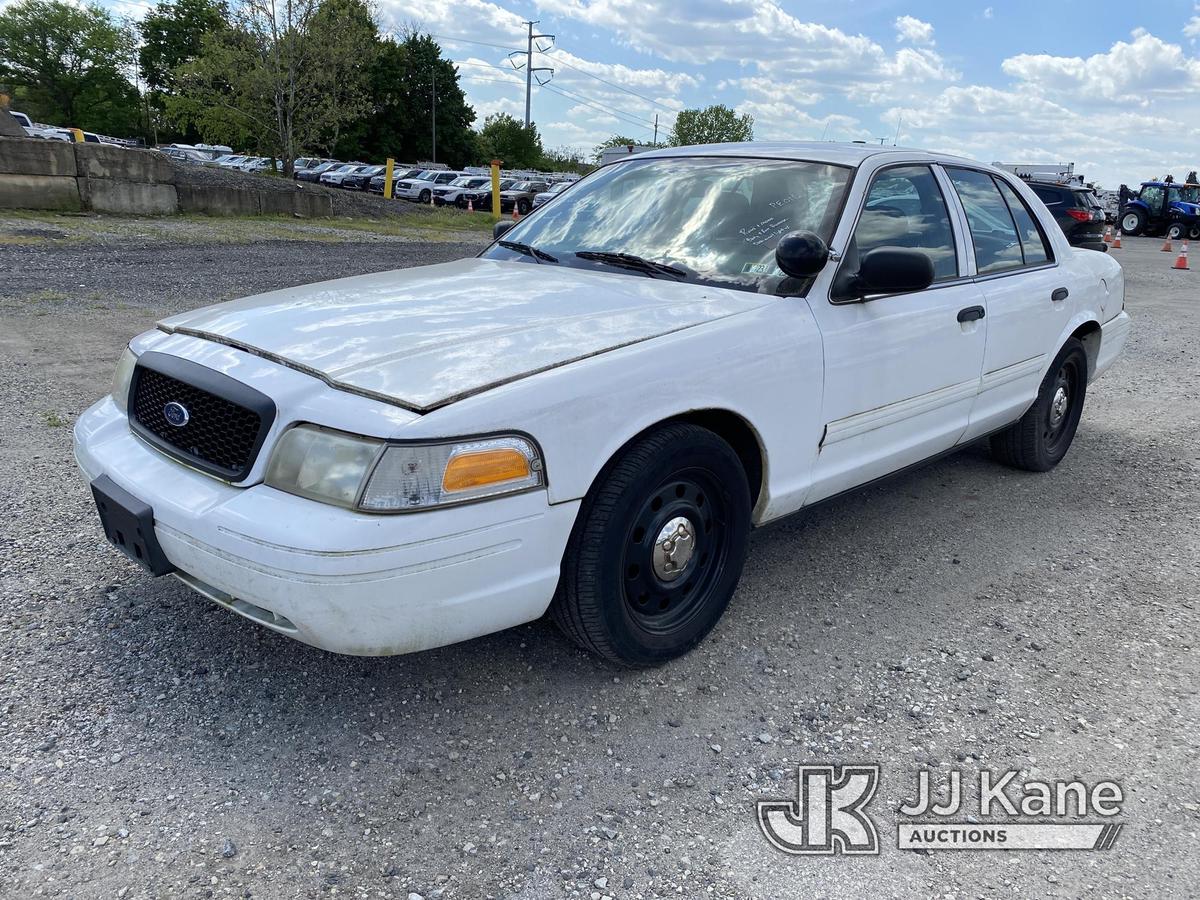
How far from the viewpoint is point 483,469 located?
2.25m

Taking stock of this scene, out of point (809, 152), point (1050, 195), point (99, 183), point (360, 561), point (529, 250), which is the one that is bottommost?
point (360, 561)

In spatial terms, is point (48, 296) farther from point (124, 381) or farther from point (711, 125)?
point (711, 125)

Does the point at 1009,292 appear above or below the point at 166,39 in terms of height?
below

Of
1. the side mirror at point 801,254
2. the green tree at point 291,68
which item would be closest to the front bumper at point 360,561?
the side mirror at point 801,254

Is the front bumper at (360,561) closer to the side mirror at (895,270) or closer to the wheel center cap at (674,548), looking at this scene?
the wheel center cap at (674,548)

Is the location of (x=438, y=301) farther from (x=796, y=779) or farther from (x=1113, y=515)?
(x=1113, y=515)

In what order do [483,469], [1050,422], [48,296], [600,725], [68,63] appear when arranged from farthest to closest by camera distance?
[68,63]
[48,296]
[1050,422]
[600,725]
[483,469]

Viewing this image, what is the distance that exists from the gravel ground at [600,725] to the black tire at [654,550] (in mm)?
195

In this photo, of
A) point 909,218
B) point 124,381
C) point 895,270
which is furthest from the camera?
point 909,218

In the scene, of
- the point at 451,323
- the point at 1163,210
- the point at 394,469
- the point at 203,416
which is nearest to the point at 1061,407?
the point at 451,323

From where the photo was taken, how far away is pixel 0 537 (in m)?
3.53

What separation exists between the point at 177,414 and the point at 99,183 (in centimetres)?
1611

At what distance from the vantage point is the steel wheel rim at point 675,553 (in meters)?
2.71

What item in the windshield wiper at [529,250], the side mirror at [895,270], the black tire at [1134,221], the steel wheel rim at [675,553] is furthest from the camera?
the black tire at [1134,221]
